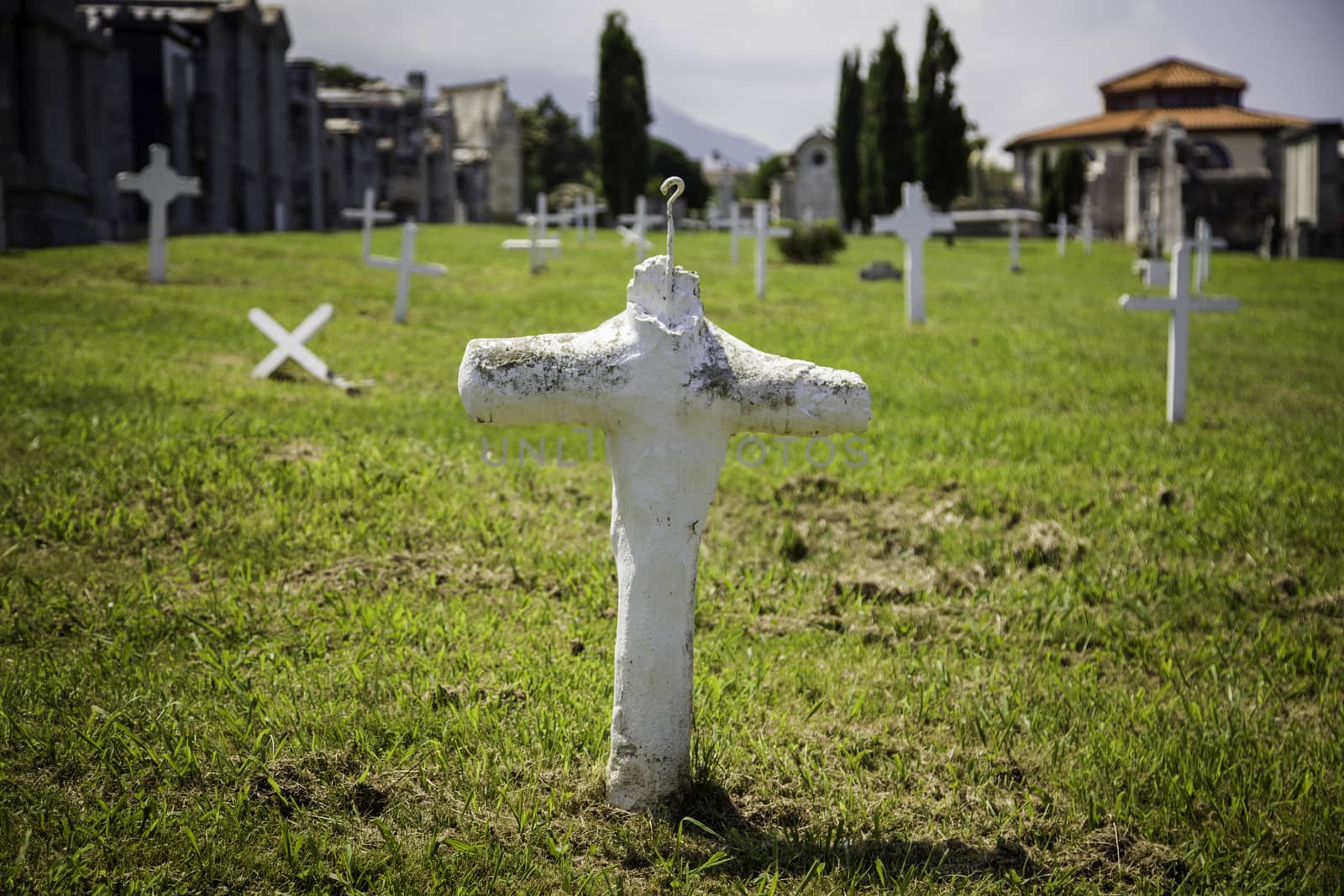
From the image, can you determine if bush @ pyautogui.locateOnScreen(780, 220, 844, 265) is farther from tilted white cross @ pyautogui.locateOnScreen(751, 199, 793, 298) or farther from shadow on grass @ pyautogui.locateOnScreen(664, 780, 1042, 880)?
shadow on grass @ pyautogui.locateOnScreen(664, 780, 1042, 880)

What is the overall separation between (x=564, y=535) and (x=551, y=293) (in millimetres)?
10166

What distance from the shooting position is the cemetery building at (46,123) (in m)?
18.1

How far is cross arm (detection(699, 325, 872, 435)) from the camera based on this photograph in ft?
9.48

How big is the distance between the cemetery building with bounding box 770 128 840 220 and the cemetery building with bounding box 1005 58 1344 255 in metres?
11.1

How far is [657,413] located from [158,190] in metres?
14.5

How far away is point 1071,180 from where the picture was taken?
4381cm

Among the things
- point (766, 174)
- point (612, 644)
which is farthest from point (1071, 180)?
point (612, 644)

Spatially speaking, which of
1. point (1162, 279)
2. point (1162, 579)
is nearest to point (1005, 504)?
point (1162, 579)

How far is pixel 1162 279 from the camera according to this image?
11.3 metres

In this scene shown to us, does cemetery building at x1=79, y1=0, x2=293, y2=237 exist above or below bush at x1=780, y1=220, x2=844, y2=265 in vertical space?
above

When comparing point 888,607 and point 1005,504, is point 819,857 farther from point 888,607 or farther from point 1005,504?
point 1005,504

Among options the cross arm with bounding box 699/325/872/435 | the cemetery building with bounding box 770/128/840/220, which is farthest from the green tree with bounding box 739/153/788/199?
the cross arm with bounding box 699/325/872/435

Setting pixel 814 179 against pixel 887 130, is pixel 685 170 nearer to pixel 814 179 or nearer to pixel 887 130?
pixel 814 179

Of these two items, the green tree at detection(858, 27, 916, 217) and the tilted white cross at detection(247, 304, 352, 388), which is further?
the green tree at detection(858, 27, 916, 217)
